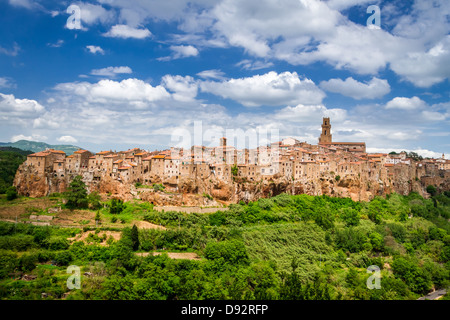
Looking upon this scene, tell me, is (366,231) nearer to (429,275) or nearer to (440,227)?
(429,275)

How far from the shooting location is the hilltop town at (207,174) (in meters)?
34.1

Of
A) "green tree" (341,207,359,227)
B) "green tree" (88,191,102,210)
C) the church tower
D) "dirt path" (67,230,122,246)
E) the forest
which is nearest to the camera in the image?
the forest

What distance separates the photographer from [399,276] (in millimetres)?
27047

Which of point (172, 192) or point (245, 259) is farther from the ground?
point (172, 192)

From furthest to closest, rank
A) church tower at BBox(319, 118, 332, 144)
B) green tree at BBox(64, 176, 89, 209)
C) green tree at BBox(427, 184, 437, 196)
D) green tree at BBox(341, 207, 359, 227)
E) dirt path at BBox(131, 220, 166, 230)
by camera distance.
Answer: church tower at BBox(319, 118, 332, 144) < green tree at BBox(427, 184, 437, 196) < green tree at BBox(341, 207, 359, 227) < green tree at BBox(64, 176, 89, 209) < dirt path at BBox(131, 220, 166, 230)

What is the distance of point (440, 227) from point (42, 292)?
39.0 meters

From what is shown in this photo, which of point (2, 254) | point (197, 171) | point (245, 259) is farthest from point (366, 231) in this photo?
point (2, 254)

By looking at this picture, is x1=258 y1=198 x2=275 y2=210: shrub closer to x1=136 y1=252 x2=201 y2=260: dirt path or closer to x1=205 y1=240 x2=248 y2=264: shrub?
x1=205 y1=240 x2=248 y2=264: shrub

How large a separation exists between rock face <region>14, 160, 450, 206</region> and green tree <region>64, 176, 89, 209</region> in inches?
70.0

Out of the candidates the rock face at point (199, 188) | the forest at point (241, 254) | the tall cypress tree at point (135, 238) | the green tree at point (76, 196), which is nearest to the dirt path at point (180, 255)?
the forest at point (241, 254)

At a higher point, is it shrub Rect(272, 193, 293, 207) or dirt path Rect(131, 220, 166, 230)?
shrub Rect(272, 193, 293, 207)

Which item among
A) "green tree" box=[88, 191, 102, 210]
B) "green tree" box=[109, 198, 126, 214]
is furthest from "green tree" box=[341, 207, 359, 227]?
"green tree" box=[88, 191, 102, 210]

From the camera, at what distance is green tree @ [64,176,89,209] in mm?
31625
